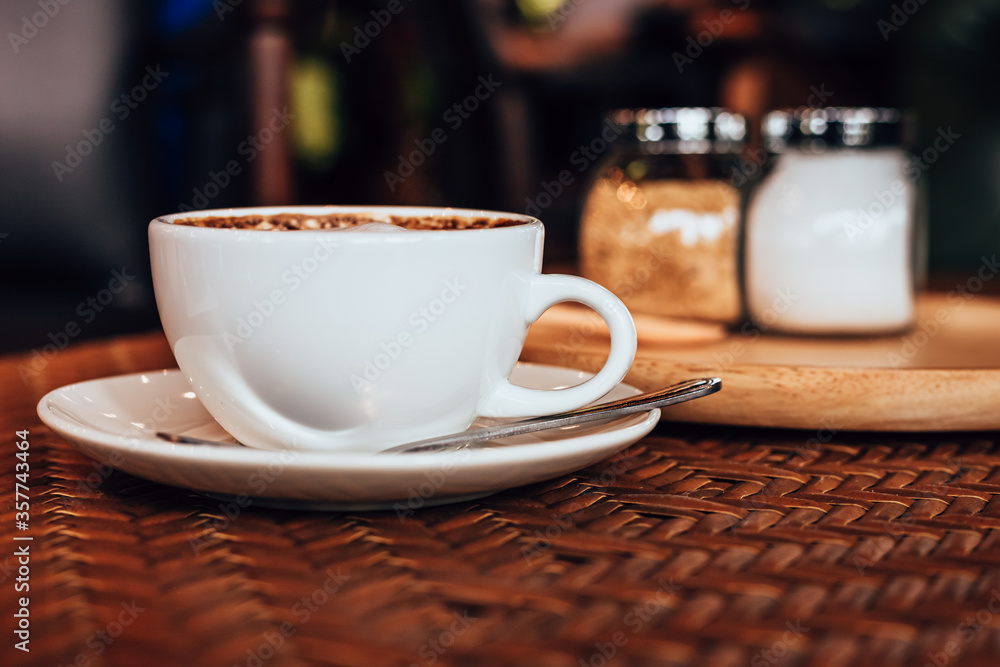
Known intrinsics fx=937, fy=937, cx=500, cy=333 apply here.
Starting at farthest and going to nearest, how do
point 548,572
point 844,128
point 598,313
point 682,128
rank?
point 682,128 < point 844,128 < point 598,313 < point 548,572

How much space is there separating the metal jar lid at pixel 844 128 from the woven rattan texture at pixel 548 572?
1.18 feet

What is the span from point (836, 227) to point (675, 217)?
0.57 feet

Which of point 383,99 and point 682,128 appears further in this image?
point 383,99

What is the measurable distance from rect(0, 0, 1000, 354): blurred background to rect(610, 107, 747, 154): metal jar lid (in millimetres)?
303

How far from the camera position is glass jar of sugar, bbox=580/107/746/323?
887mm

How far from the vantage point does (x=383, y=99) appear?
6.47 feet

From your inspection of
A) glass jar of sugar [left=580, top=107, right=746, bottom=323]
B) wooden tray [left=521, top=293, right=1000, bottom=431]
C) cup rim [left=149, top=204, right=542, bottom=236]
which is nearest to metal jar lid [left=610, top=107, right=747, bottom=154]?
glass jar of sugar [left=580, top=107, right=746, bottom=323]

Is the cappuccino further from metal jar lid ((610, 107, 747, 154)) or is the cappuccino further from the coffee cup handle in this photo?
metal jar lid ((610, 107, 747, 154))

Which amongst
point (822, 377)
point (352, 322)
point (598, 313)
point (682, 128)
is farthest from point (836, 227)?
point (352, 322)

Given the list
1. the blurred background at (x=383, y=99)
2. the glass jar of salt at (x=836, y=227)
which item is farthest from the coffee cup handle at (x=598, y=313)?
the blurred background at (x=383, y=99)

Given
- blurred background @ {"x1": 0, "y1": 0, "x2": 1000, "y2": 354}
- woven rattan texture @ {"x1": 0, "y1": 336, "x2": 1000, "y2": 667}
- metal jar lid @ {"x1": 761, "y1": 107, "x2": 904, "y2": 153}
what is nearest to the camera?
woven rattan texture @ {"x1": 0, "y1": 336, "x2": 1000, "y2": 667}

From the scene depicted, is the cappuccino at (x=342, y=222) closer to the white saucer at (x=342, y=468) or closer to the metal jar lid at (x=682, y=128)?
the white saucer at (x=342, y=468)

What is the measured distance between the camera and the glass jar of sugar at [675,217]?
0.89m

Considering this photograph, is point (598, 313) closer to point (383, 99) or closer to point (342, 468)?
point (342, 468)
